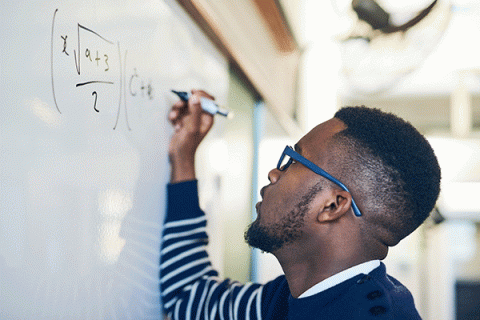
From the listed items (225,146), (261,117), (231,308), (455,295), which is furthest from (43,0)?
(455,295)

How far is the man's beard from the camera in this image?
2.55ft

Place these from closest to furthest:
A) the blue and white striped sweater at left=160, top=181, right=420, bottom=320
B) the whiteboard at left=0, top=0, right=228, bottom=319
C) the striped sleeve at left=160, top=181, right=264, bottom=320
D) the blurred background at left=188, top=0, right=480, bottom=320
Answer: the whiteboard at left=0, top=0, right=228, bottom=319 → the blue and white striped sweater at left=160, top=181, right=420, bottom=320 → the striped sleeve at left=160, top=181, right=264, bottom=320 → the blurred background at left=188, top=0, right=480, bottom=320

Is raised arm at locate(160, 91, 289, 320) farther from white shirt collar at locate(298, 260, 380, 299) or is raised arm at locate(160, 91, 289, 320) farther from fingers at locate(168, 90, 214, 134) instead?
white shirt collar at locate(298, 260, 380, 299)

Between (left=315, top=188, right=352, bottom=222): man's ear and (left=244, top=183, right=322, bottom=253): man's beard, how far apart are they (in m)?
0.02

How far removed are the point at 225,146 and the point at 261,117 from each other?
49 centimetres

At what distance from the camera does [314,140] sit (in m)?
0.82

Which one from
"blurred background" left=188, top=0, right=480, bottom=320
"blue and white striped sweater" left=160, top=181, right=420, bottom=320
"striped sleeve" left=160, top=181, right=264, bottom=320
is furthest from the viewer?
"blurred background" left=188, top=0, right=480, bottom=320

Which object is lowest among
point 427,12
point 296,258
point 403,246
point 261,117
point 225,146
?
point 403,246

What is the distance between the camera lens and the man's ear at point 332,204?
74cm

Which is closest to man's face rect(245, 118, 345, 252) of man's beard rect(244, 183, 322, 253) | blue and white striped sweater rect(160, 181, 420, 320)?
man's beard rect(244, 183, 322, 253)

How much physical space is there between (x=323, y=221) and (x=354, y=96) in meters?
3.00

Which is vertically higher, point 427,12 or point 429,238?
point 427,12

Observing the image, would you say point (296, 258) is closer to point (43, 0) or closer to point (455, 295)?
point (43, 0)

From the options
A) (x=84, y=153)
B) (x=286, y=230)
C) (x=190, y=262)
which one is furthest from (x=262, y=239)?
(x=84, y=153)
